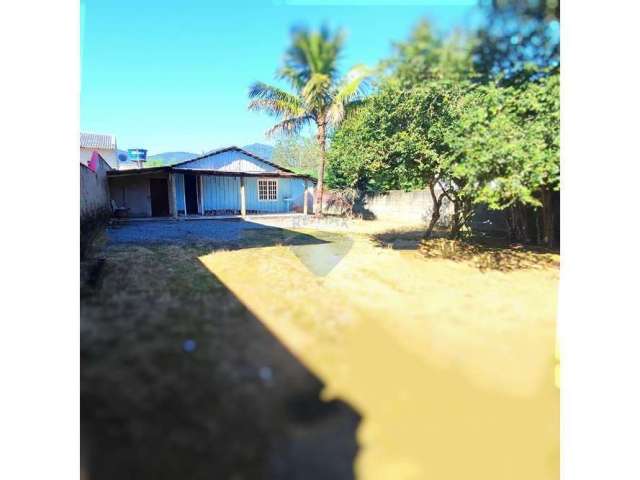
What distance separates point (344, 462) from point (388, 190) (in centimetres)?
281

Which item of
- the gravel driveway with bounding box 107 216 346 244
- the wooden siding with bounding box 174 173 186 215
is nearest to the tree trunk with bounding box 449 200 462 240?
the gravel driveway with bounding box 107 216 346 244

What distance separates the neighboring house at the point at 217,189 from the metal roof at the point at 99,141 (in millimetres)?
1609

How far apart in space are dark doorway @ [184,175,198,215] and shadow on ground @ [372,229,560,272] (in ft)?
13.0

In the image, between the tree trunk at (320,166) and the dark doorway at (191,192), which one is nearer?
the tree trunk at (320,166)

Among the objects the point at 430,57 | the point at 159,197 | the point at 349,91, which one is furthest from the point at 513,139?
the point at 159,197

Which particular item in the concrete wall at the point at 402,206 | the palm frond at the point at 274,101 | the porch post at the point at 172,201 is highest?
the palm frond at the point at 274,101

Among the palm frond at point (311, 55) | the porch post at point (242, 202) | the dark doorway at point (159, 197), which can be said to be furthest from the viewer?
the dark doorway at point (159, 197)

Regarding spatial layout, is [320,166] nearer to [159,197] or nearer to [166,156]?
[166,156]

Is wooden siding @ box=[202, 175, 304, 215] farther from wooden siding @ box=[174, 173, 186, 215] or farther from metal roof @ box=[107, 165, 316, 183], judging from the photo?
wooden siding @ box=[174, 173, 186, 215]

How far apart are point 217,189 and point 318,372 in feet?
14.5

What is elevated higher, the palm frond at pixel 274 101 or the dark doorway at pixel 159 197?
the palm frond at pixel 274 101

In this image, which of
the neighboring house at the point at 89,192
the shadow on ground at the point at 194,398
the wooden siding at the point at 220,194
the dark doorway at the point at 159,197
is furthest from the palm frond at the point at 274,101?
the dark doorway at the point at 159,197

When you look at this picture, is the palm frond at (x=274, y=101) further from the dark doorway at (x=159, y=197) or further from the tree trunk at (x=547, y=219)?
the dark doorway at (x=159, y=197)

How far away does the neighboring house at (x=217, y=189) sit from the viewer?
3982 millimetres
